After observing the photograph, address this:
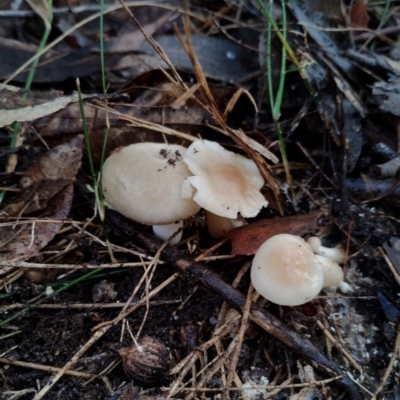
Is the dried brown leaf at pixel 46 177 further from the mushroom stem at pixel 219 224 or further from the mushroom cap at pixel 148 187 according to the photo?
the mushroom stem at pixel 219 224

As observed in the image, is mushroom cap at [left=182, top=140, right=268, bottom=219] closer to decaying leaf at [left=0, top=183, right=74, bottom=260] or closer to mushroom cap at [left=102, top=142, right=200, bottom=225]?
mushroom cap at [left=102, top=142, right=200, bottom=225]

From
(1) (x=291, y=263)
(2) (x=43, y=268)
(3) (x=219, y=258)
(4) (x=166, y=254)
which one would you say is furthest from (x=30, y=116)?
(1) (x=291, y=263)

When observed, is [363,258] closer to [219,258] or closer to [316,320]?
[316,320]

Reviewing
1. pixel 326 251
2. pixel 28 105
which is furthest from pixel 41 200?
pixel 326 251

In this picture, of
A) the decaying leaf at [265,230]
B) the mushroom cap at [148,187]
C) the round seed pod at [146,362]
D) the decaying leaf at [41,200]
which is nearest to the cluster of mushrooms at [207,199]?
the mushroom cap at [148,187]

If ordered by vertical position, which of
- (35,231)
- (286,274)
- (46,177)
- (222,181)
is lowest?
(35,231)

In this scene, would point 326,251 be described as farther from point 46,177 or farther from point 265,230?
point 46,177
